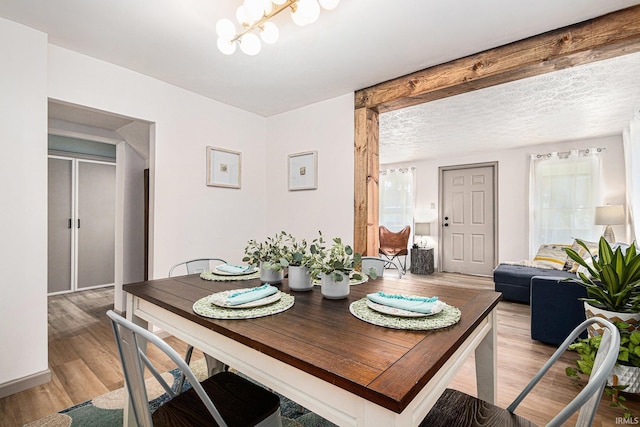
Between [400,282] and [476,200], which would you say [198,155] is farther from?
[476,200]

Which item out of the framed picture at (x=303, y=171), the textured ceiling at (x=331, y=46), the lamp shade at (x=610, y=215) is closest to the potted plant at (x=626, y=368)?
the textured ceiling at (x=331, y=46)

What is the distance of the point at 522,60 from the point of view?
206cm

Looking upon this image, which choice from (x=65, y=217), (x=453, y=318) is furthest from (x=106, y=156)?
(x=453, y=318)

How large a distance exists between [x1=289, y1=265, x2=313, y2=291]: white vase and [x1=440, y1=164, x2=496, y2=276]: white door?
17.3ft

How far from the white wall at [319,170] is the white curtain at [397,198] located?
12.3 feet

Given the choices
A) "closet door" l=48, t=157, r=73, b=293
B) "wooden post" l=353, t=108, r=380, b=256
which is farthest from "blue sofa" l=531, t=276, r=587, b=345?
"closet door" l=48, t=157, r=73, b=293

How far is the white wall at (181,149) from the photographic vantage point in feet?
7.67

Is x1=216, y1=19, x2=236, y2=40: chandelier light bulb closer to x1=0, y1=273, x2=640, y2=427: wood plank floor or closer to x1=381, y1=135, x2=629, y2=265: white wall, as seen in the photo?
x1=0, y1=273, x2=640, y2=427: wood plank floor

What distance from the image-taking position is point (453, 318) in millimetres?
992

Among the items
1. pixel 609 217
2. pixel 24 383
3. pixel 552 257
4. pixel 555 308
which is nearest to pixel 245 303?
pixel 24 383

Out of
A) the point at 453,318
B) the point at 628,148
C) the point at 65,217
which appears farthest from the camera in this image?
the point at 65,217

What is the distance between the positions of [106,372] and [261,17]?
2580mm

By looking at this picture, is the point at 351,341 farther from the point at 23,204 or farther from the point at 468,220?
the point at 468,220

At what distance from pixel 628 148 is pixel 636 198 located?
839mm
